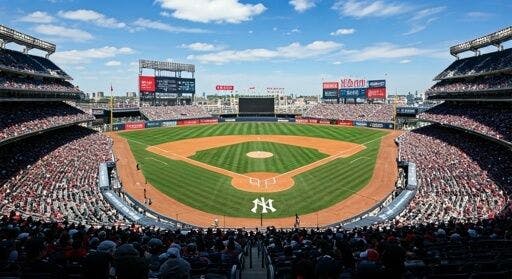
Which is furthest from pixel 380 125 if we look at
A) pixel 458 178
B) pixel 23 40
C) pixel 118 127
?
pixel 23 40

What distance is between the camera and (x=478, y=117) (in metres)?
51.2

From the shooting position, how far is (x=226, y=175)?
153ft

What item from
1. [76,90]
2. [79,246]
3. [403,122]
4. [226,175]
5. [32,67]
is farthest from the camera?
[403,122]

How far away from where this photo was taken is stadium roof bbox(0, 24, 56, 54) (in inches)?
1983

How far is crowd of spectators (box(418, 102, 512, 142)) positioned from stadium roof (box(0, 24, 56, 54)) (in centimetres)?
5941

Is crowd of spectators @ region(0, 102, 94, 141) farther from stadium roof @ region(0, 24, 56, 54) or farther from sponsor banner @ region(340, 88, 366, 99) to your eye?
sponsor banner @ region(340, 88, 366, 99)

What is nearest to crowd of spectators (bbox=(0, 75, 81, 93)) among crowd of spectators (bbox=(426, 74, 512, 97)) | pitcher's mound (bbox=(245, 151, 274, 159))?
pitcher's mound (bbox=(245, 151, 274, 159))

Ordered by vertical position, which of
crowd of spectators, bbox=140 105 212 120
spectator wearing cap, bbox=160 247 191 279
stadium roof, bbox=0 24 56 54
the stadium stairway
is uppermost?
stadium roof, bbox=0 24 56 54

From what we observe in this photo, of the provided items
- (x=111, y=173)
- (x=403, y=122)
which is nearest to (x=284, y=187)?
(x=111, y=173)

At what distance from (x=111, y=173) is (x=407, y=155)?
37.4 metres

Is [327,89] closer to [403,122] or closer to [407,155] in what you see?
[403,122]

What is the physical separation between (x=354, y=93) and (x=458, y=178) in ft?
286

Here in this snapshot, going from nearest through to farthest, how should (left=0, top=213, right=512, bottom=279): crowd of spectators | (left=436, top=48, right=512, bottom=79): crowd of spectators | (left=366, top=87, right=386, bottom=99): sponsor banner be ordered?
(left=0, top=213, right=512, bottom=279): crowd of spectators, (left=436, top=48, right=512, bottom=79): crowd of spectators, (left=366, top=87, right=386, bottom=99): sponsor banner

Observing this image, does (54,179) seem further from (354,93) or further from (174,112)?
(354,93)
